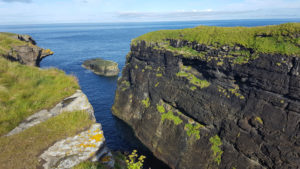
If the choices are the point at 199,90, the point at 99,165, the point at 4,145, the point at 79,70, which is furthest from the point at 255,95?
the point at 79,70

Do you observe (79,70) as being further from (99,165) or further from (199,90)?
(99,165)

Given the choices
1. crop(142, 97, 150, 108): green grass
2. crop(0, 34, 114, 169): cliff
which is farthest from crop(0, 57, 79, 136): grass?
crop(142, 97, 150, 108): green grass

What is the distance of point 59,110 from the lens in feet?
28.8

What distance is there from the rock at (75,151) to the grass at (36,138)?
0.29 metres

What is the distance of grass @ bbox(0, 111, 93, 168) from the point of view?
6.28 metres

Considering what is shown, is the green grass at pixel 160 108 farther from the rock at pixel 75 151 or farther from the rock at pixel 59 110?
the rock at pixel 75 151

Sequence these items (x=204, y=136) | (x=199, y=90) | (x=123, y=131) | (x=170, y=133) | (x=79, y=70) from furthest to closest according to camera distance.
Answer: (x=79, y=70)
(x=123, y=131)
(x=170, y=133)
(x=199, y=90)
(x=204, y=136)

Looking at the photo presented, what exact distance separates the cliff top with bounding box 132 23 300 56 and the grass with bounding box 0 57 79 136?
2279 cm

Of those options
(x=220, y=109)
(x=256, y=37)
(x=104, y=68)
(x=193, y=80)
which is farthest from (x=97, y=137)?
(x=104, y=68)

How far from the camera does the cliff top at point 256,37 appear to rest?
66.0 ft

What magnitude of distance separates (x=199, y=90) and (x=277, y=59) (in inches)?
449

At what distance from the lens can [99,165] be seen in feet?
22.4

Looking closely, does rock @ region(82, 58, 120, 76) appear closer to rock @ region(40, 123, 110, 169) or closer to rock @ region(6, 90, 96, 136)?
rock @ region(6, 90, 96, 136)

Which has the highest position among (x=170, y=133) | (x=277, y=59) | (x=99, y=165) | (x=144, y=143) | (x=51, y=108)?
(x=277, y=59)
